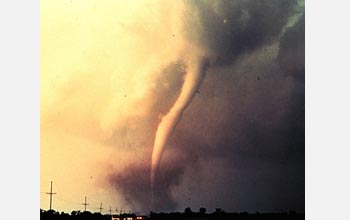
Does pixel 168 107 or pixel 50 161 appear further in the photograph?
pixel 168 107

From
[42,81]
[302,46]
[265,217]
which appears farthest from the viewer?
[265,217]

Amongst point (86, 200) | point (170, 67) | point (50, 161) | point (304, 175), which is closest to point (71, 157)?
point (50, 161)

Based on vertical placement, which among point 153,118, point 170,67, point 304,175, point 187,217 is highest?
point 170,67

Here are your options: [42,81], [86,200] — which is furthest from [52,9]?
[86,200]

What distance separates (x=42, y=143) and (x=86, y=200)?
10.4ft

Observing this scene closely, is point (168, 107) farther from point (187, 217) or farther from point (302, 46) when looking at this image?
point (187, 217)

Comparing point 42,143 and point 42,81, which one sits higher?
point 42,81

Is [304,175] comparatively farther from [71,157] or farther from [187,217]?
[187,217]

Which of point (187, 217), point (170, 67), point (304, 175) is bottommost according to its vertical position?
point (187, 217)

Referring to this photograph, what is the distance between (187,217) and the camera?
19.9 m

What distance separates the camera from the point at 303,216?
43.7 ft

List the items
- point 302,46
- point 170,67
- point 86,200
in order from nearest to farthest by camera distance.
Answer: point 302,46
point 170,67
point 86,200

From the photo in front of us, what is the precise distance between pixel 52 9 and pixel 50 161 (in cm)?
337

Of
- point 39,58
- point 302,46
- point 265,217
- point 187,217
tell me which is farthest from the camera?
point 187,217
